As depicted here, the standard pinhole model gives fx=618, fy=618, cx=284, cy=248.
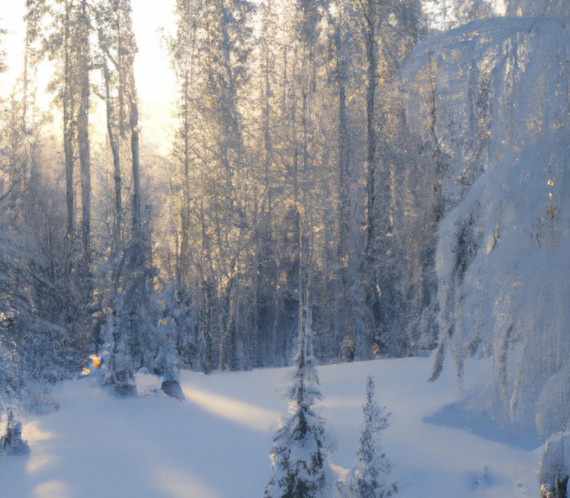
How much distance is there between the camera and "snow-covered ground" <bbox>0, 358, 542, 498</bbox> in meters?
6.93

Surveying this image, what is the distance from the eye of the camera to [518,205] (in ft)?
16.9

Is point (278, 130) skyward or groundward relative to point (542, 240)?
skyward

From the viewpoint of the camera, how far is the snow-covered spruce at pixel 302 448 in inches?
246

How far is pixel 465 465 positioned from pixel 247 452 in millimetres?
2952

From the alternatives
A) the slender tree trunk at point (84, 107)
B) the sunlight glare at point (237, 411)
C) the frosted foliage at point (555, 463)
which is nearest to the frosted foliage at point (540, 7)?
the frosted foliage at point (555, 463)

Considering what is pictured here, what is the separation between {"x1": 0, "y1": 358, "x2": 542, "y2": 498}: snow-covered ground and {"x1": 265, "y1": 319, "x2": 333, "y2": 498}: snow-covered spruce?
0.26 meters

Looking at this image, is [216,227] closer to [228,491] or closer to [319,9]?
[319,9]

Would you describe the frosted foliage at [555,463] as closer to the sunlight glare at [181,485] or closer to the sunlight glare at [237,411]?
the sunlight glare at [181,485]

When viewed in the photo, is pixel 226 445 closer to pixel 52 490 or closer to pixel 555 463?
pixel 52 490

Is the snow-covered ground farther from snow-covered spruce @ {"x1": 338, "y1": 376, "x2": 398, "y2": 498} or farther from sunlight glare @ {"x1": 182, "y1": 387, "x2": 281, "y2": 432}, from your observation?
snow-covered spruce @ {"x1": 338, "y1": 376, "x2": 398, "y2": 498}

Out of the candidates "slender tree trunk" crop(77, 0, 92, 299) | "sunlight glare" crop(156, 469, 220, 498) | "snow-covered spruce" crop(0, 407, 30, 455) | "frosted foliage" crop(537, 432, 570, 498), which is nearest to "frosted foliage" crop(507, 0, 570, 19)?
"frosted foliage" crop(537, 432, 570, 498)

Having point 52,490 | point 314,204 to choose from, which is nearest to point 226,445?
point 52,490

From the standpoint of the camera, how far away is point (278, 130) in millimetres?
27047

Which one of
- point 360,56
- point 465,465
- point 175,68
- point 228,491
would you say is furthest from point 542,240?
point 175,68
